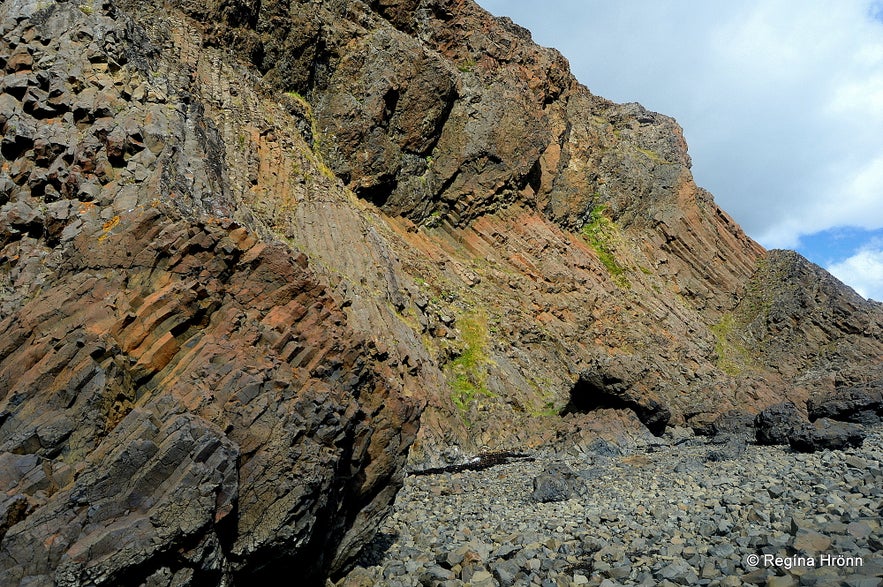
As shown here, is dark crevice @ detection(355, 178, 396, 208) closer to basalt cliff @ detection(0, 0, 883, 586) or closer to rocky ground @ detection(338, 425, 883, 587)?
basalt cliff @ detection(0, 0, 883, 586)

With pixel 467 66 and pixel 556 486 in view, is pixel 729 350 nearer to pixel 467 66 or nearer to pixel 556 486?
pixel 467 66

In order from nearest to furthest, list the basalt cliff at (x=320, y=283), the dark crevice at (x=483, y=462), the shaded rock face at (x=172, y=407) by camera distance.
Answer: the shaded rock face at (x=172, y=407)
the basalt cliff at (x=320, y=283)
the dark crevice at (x=483, y=462)

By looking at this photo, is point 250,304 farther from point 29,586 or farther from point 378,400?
point 29,586

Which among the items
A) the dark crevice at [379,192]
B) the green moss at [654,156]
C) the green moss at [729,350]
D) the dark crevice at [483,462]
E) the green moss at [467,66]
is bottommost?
the dark crevice at [483,462]

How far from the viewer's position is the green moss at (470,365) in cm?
2717

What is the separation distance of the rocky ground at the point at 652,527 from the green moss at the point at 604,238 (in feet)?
94.1

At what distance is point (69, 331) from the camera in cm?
833

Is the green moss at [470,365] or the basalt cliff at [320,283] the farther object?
the green moss at [470,365]

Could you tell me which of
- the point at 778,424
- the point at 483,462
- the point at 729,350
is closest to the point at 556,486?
the point at 483,462

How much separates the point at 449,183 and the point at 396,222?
5.00 meters

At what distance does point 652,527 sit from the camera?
34.4 feet

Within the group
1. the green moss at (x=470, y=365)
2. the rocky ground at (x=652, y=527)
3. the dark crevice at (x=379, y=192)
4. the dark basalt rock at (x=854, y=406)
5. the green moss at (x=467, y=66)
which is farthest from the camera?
the green moss at (x=467, y=66)

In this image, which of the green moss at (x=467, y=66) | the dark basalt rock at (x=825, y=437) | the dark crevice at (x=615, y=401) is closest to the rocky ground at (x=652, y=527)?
the dark basalt rock at (x=825, y=437)

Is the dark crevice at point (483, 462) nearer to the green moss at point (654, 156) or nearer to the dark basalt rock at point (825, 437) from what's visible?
the dark basalt rock at point (825, 437)
